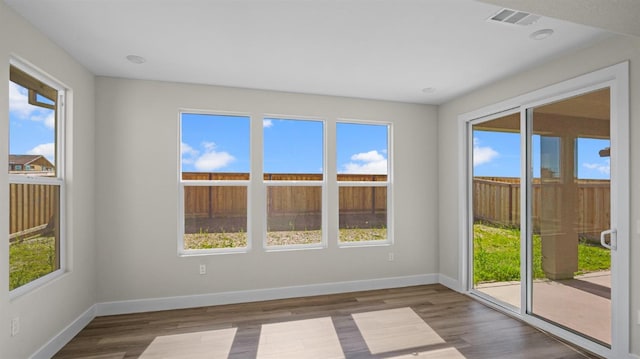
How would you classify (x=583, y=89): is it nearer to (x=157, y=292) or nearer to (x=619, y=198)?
(x=619, y=198)

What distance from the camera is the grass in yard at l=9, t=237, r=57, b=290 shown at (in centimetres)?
234

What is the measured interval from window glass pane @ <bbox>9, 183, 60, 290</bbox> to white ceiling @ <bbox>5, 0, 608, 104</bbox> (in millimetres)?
1237

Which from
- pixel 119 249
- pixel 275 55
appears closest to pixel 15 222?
pixel 119 249

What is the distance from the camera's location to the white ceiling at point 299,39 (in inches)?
87.2

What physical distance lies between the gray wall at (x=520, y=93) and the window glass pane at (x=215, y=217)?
269 centimetres

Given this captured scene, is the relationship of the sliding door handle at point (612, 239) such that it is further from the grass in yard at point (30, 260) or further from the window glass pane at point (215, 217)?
the grass in yard at point (30, 260)

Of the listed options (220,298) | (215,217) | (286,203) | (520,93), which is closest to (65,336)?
(220,298)

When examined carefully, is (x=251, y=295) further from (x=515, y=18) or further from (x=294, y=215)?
(x=515, y=18)

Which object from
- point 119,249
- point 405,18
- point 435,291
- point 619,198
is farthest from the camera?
point 435,291

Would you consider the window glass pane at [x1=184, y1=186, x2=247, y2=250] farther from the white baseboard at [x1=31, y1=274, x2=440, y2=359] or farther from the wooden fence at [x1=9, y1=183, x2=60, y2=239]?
the wooden fence at [x1=9, y1=183, x2=60, y2=239]

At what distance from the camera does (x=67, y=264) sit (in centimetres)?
303

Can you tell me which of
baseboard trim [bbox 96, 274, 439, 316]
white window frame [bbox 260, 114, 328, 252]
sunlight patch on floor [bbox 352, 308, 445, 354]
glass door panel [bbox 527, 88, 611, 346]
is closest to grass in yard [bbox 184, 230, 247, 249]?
white window frame [bbox 260, 114, 328, 252]

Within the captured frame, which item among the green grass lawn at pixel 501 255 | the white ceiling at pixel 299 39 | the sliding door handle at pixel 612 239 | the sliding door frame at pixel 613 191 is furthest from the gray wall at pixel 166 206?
the sliding door handle at pixel 612 239

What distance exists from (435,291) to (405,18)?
337 cm
